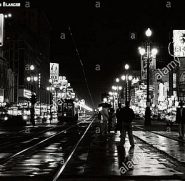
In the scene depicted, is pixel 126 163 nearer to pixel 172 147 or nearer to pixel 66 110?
pixel 172 147

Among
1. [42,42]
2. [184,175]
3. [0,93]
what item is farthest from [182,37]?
[42,42]

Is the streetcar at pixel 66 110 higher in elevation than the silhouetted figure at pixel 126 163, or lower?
higher

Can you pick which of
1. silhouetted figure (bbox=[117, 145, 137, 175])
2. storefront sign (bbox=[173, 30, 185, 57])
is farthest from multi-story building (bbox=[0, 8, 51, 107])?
silhouetted figure (bbox=[117, 145, 137, 175])

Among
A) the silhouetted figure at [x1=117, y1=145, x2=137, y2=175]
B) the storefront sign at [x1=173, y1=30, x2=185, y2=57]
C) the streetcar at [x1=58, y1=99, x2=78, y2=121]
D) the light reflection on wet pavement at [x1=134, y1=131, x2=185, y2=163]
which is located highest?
the storefront sign at [x1=173, y1=30, x2=185, y2=57]

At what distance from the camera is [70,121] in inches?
3049

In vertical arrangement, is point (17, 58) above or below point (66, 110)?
above

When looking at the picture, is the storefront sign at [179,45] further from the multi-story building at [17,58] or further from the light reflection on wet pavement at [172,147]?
the multi-story building at [17,58]

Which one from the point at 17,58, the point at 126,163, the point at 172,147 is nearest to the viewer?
the point at 126,163

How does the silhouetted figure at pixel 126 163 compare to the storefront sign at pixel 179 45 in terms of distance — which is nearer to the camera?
the silhouetted figure at pixel 126 163

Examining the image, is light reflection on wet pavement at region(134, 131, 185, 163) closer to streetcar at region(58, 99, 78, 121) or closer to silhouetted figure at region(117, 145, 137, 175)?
silhouetted figure at region(117, 145, 137, 175)

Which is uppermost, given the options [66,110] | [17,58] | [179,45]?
[17,58]

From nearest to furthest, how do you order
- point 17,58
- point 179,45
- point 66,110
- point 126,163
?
point 126,163, point 179,45, point 66,110, point 17,58

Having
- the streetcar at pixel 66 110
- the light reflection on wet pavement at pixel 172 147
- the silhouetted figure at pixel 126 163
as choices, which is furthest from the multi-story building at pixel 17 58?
the silhouetted figure at pixel 126 163

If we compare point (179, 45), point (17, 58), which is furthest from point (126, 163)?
point (17, 58)
